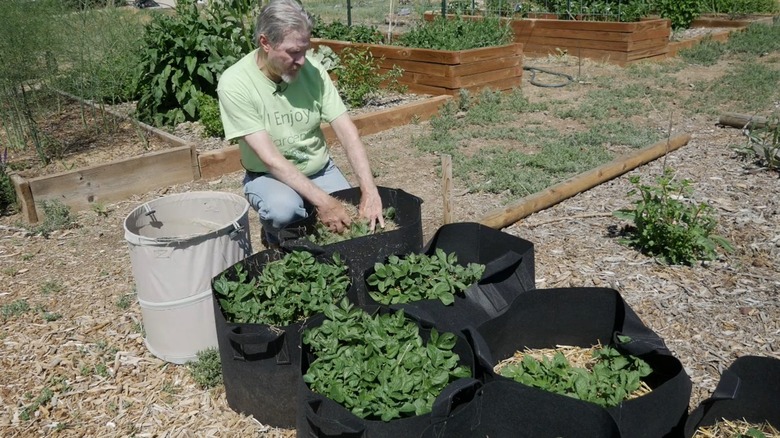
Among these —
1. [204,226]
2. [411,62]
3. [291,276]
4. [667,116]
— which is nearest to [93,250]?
[204,226]

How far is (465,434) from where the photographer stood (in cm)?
216

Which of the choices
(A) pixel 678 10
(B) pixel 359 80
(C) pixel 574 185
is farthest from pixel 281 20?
(A) pixel 678 10

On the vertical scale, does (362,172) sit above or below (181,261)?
above

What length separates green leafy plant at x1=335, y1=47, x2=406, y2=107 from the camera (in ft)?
23.9

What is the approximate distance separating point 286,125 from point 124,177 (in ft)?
7.33

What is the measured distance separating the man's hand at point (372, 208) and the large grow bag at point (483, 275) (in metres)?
0.28

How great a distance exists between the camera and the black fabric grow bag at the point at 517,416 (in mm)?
2055

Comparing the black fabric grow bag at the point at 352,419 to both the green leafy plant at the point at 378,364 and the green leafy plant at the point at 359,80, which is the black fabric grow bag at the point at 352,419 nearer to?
the green leafy plant at the point at 378,364

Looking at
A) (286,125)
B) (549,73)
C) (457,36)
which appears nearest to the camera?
(286,125)

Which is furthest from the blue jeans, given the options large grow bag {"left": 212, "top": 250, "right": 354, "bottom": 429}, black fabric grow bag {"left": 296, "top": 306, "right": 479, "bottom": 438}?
black fabric grow bag {"left": 296, "top": 306, "right": 479, "bottom": 438}

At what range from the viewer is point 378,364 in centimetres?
232

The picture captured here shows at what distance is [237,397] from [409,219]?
1253 millimetres

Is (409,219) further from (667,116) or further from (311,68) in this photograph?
(667,116)

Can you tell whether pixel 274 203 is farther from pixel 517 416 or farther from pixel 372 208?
pixel 517 416
